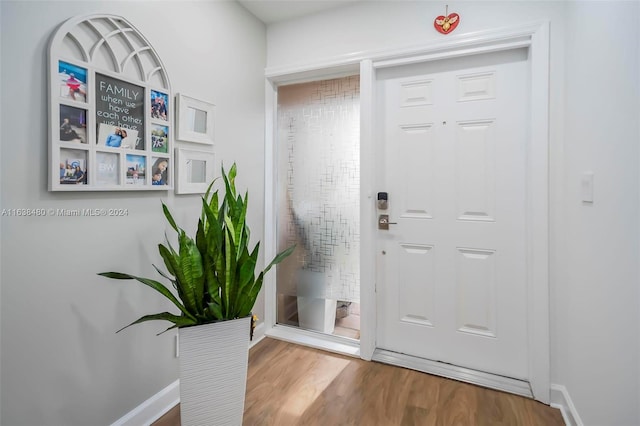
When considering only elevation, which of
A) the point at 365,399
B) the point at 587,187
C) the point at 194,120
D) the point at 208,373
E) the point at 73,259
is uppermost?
the point at 194,120

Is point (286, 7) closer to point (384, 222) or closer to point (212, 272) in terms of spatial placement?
point (384, 222)

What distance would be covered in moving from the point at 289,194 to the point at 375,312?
110 cm

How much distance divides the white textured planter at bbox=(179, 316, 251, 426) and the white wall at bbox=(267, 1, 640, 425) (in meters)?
1.45

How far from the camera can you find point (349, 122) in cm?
234

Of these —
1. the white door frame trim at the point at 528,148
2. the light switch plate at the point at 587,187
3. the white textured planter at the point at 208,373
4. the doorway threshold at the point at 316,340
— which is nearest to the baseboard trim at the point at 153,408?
the white textured planter at the point at 208,373

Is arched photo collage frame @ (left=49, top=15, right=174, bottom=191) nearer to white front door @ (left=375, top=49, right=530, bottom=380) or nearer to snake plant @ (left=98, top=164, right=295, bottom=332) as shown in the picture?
snake plant @ (left=98, top=164, right=295, bottom=332)

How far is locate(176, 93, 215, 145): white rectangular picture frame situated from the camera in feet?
5.87

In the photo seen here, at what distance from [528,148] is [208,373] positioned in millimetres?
2049

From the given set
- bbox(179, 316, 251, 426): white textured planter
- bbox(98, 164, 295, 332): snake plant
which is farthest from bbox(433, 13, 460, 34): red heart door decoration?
bbox(179, 316, 251, 426): white textured planter

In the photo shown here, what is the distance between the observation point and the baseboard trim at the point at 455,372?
1875 millimetres

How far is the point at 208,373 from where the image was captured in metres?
1.41

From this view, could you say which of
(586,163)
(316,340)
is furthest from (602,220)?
(316,340)

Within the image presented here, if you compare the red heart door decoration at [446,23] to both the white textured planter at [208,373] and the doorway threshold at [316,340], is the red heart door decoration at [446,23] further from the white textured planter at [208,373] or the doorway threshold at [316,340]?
the doorway threshold at [316,340]

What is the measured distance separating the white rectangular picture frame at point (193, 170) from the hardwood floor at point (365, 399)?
1.20 m
